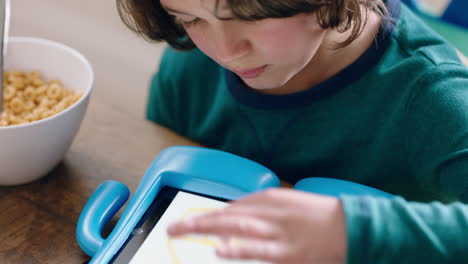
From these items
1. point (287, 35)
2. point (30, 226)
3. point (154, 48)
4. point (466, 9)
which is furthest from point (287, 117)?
point (154, 48)

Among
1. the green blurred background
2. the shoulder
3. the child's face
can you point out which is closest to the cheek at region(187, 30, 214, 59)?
the child's face

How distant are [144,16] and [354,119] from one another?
288 mm

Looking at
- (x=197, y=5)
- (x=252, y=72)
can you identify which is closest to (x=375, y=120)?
(x=252, y=72)

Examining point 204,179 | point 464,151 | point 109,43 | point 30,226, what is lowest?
point 109,43

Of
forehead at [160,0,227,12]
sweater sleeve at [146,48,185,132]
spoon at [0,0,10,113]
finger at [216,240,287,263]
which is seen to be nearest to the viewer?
finger at [216,240,287,263]

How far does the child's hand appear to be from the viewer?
303mm

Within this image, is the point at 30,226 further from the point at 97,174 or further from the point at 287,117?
the point at 287,117

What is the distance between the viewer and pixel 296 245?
1.03 ft

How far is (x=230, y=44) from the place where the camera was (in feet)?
1.48

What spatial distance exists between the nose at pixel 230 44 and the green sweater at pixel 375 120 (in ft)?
0.57

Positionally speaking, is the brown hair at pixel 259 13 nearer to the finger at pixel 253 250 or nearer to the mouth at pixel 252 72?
the mouth at pixel 252 72

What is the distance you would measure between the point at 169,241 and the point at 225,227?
14 cm

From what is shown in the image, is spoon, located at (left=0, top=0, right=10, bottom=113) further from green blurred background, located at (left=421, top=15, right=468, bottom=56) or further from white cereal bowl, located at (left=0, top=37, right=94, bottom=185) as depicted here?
green blurred background, located at (left=421, top=15, right=468, bottom=56)

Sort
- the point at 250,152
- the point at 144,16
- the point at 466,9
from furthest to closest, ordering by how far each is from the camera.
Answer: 1. the point at 466,9
2. the point at 250,152
3. the point at 144,16
